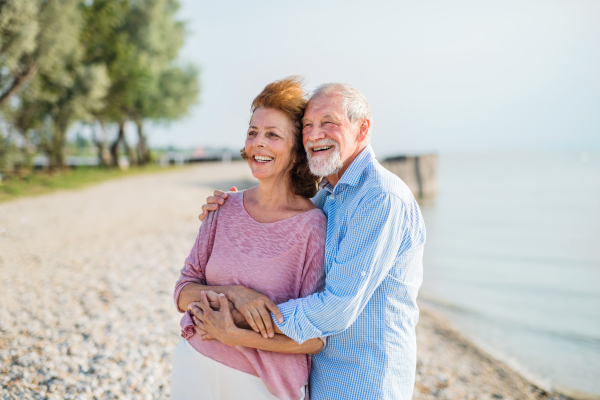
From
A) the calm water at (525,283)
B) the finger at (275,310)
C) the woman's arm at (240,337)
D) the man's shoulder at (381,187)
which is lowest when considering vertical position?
the calm water at (525,283)

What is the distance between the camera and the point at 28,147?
62.5 ft

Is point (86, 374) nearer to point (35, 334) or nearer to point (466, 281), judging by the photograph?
point (35, 334)

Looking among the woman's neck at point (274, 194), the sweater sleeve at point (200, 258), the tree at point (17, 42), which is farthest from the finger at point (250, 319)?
the tree at point (17, 42)

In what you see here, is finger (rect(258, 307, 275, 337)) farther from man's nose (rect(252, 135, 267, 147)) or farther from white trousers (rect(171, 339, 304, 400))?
man's nose (rect(252, 135, 267, 147))

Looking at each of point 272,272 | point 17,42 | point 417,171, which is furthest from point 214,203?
point 417,171

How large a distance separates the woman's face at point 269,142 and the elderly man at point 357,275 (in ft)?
0.44

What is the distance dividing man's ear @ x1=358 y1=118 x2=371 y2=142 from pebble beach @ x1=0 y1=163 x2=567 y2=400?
3026 millimetres

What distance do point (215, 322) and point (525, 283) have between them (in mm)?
10482

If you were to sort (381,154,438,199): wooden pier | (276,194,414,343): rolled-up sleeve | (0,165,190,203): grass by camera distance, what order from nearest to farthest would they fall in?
1. (276,194,414,343): rolled-up sleeve
2. (0,165,190,203): grass
3. (381,154,438,199): wooden pier

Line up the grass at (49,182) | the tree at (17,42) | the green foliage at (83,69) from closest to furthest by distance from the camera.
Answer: the tree at (17,42) → the grass at (49,182) → the green foliage at (83,69)

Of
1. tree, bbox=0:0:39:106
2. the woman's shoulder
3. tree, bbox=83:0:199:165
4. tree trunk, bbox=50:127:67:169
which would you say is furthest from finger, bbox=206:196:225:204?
tree, bbox=83:0:199:165

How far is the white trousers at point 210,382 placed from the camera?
2365mm

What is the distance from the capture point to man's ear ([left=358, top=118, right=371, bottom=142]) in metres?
2.68

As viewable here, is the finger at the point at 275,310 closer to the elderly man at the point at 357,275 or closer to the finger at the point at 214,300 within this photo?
the elderly man at the point at 357,275
